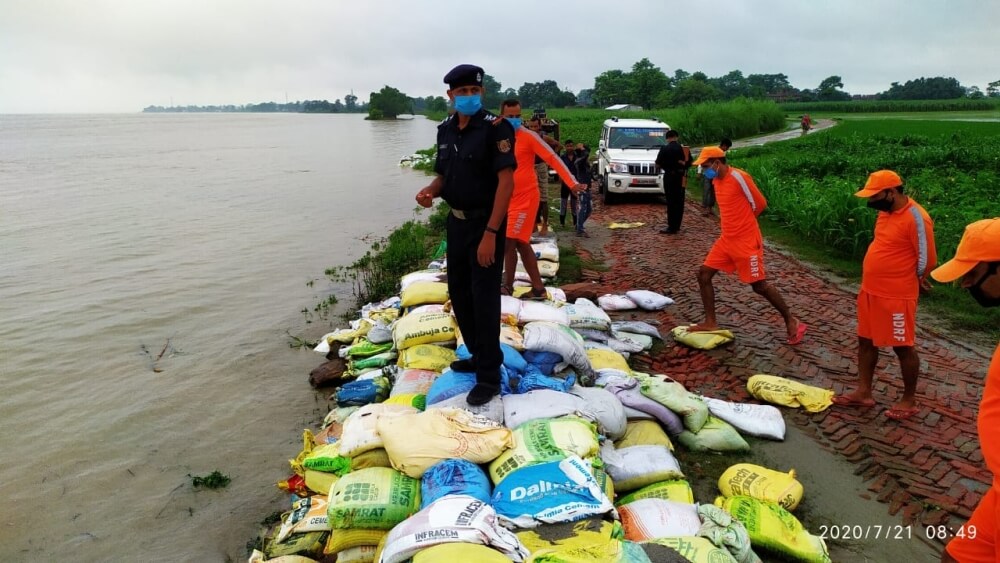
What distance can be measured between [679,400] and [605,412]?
0.59 m

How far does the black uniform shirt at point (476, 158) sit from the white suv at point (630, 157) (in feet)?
28.0

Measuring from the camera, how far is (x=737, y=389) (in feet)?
13.7

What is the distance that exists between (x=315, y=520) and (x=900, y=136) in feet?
79.0

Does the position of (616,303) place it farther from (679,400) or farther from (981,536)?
(981,536)

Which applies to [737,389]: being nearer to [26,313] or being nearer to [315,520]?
[315,520]

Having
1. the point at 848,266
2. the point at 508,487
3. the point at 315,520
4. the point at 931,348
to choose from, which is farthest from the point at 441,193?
the point at 848,266

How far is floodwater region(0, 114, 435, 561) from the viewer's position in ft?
11.7

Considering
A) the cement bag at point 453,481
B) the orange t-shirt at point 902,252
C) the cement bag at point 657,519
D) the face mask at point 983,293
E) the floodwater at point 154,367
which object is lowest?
the floodwater at point 154,367

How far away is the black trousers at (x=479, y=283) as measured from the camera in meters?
3.05

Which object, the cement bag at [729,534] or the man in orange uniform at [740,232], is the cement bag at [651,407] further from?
the man in orange uniform at [740,232]

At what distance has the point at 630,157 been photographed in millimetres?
11516

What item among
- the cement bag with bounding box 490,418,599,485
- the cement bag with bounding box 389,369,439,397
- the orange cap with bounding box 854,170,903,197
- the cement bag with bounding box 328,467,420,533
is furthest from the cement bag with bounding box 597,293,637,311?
the cement bag with bounding box 328,467,420,533

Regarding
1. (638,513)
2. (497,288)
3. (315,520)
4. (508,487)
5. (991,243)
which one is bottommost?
(315,520)

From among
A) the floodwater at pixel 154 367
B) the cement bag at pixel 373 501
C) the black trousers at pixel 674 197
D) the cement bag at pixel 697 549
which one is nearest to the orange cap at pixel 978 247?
the cement bag at pixel 697 549
